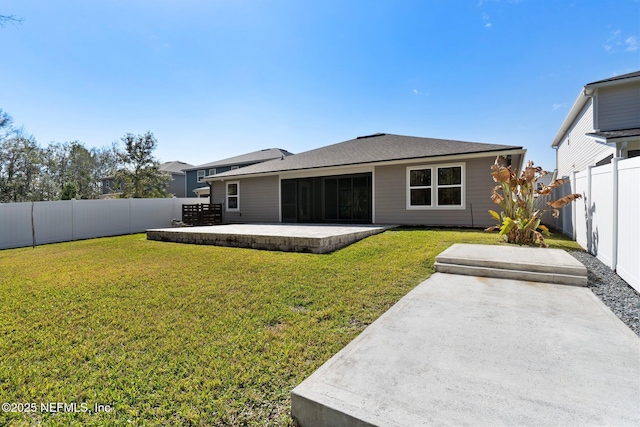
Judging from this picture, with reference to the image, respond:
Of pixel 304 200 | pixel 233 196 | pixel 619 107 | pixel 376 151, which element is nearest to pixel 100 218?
pixel 233 196

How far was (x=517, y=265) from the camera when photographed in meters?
4.30

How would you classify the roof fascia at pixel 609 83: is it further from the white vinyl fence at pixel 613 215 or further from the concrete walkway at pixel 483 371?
the concrete walkway at pixel 483 371

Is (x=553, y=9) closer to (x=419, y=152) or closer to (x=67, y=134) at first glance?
(x=419, y=152)

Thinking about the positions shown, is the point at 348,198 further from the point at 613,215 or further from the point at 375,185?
the point at 613,215

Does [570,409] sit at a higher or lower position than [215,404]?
higher

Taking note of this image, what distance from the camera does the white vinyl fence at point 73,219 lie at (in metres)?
9.76

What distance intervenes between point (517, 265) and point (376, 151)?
7.92 m

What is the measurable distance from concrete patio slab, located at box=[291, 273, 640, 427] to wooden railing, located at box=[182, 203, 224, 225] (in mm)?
11228

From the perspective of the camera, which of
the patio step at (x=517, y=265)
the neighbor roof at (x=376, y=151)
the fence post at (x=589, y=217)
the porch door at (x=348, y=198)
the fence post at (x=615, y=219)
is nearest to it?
the patio step at (x=517, y=265)

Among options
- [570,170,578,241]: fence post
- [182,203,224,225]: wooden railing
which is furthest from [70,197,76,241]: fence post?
[570,170,578,241]: fence post

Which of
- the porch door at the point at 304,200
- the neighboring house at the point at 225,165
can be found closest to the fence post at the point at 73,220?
the porch door at the point at 304,200

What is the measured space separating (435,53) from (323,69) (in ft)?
13.8

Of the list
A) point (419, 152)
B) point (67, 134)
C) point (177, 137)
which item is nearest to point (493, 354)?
point (419, 152)

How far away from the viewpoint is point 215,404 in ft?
5.71
